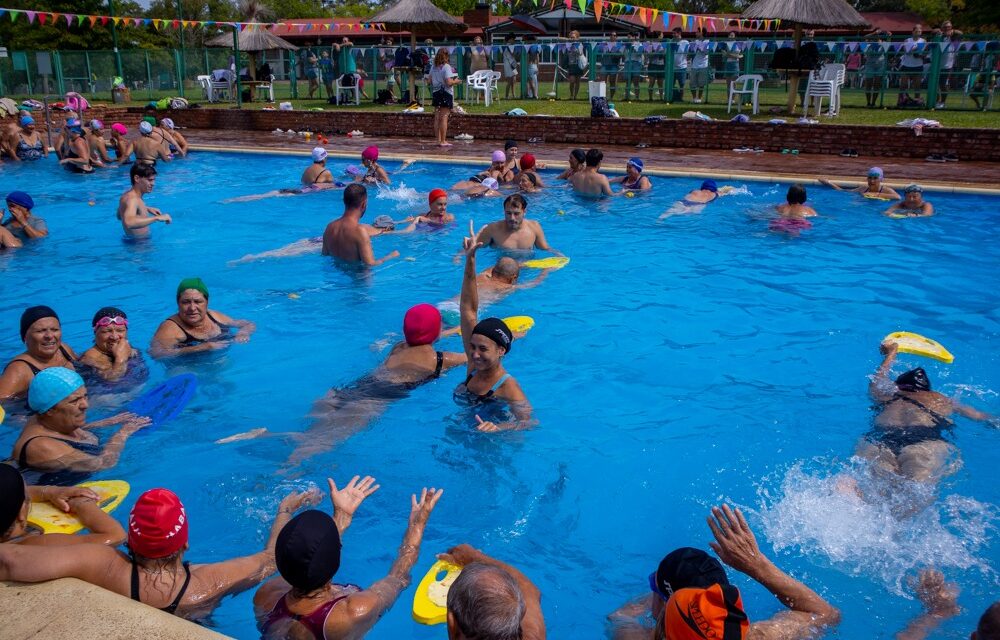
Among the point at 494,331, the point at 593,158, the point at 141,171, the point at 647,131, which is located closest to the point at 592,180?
the point at 593,158

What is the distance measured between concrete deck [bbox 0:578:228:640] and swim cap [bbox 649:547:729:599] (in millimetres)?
1600

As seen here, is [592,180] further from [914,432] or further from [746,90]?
[746,90]

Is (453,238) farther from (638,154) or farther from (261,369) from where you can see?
(638,154)

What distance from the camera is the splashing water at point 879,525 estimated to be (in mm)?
4309

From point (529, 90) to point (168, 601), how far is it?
83.0 ft

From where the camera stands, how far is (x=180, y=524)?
A: 317 cm

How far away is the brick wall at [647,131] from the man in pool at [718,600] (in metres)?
14.4

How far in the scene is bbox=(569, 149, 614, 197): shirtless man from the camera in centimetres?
1277

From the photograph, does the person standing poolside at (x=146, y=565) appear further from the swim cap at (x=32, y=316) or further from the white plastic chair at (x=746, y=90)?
the white plastic chair at (x=746, y=90)

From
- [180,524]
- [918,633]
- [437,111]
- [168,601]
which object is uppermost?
[437,111]

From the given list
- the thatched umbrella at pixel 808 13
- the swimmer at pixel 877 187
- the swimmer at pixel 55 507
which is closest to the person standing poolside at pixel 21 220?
the swimmer at pixel 55 507

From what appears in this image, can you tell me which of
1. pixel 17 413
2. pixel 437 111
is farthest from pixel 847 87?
pixel 17 413

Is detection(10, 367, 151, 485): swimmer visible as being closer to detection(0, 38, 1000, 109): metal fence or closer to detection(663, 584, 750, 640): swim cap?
detection(663, 584, 750, 640): swim cap

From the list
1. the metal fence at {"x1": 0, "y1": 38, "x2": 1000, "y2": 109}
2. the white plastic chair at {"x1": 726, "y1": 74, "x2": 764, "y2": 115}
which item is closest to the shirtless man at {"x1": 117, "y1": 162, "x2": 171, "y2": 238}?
the metal fence at {"x1": 0, "y1": 38, "x2": 1000, "y2": 109}
